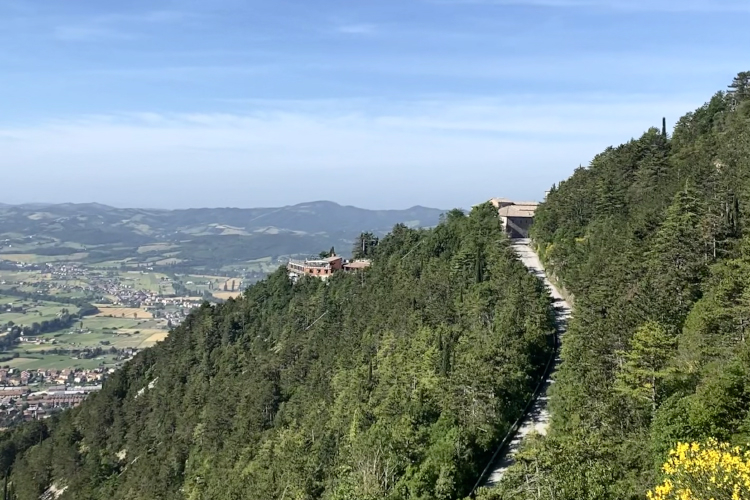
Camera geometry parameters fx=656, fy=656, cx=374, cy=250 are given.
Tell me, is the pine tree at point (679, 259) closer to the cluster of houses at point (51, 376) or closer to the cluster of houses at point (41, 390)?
the cluster of houses at point (41, 390)

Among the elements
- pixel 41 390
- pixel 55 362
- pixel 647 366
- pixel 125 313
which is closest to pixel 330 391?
pixel 647 366

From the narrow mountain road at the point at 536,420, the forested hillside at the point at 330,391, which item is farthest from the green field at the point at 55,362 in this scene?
the narrow mountain road at the point at 536,420

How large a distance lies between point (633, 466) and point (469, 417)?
791 cm

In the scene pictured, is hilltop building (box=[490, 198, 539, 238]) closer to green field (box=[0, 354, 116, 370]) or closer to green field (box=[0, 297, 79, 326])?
green field (box=[0, 354, 116, 370])

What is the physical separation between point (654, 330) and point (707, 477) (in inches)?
410

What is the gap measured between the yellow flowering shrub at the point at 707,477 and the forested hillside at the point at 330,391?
9733 mm

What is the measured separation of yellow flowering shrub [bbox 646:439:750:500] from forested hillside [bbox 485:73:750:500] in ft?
0.13

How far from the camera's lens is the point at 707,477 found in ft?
37.5

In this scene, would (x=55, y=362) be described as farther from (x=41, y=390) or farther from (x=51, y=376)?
(x=41, y=390)

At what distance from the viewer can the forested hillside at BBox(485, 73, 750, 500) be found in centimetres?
1592

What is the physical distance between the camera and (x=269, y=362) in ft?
169

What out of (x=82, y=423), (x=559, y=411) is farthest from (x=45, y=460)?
(x=559, y=411)

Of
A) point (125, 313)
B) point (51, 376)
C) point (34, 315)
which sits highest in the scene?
point (34, 315)

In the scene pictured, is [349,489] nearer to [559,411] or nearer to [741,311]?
[559,411]
